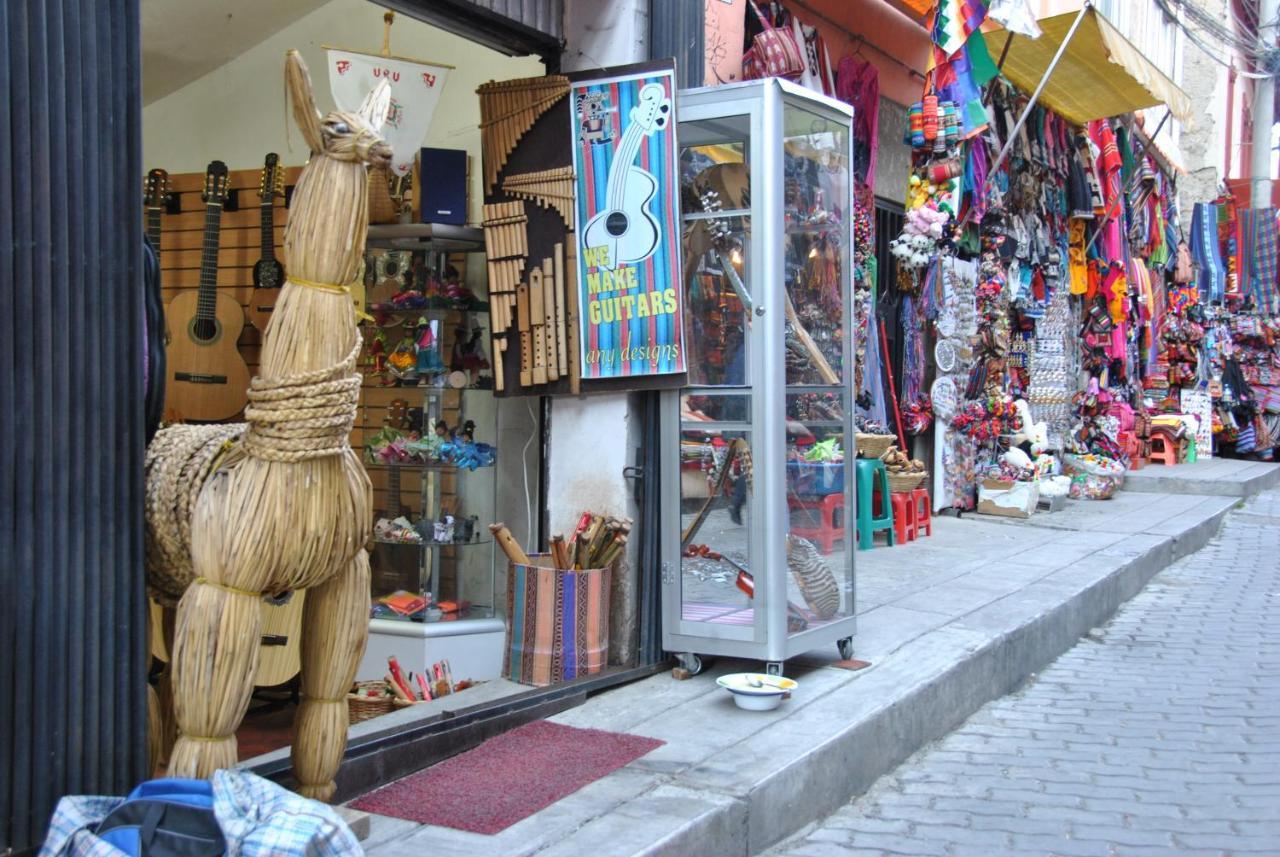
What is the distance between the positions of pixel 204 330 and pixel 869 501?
475cm

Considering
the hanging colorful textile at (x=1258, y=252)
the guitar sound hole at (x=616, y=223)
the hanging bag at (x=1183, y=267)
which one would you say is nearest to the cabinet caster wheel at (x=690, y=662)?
the guitar sound hole at (x=616, y=223)

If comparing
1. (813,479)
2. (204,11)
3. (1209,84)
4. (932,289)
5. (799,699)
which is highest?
(1209,84)

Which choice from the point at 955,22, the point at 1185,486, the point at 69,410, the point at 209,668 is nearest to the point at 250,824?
the point at 209,668

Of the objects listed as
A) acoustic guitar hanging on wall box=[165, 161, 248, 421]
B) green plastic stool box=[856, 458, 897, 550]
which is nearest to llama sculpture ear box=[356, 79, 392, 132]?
acoustic guitar hanging on wall box=[165, 161, 248, 421]

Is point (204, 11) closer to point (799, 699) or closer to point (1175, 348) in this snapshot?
point (799, 699)

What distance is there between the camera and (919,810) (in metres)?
4.36

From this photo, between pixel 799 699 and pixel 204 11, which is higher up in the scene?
pixel 204 11

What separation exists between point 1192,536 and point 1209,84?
13.3 m

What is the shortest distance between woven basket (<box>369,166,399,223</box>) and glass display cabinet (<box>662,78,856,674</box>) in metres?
1.68

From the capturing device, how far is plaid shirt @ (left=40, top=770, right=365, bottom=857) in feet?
8.13

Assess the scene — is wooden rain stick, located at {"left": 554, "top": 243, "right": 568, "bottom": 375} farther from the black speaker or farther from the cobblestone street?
the cobblestone street

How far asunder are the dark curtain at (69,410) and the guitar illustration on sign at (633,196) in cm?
230

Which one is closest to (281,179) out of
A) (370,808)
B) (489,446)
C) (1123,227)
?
(489,446)

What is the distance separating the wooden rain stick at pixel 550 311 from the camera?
16.7 ft
